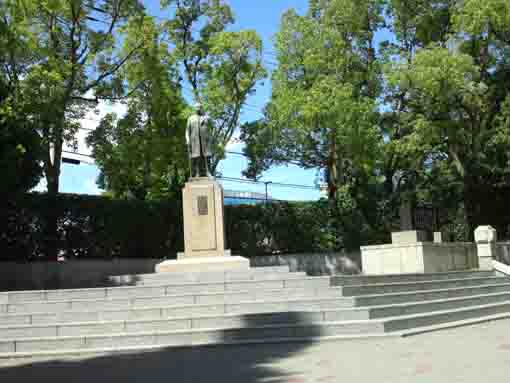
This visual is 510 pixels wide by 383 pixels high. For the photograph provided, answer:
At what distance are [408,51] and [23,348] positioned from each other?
20.8 m

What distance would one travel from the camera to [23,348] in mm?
9656

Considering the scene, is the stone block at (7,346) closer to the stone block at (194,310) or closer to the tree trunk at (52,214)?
the stone block at (194,310)

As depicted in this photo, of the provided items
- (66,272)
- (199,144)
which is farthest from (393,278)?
(66,272)

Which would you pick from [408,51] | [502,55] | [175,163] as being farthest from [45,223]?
[502,55]

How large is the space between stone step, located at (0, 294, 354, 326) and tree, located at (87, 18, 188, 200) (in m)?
10.1

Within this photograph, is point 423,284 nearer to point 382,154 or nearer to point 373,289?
point 373,289

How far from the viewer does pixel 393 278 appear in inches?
503

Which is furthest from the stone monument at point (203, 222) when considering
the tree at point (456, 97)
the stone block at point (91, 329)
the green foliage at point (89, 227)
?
the tree at point (456, 97)

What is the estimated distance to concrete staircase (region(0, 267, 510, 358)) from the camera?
9.71 meters

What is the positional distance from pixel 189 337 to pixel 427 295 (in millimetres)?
5485

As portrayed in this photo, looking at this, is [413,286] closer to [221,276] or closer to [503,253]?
[221,276]

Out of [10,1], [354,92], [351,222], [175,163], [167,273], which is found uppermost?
[10,1]

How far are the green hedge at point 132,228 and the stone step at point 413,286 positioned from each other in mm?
9377

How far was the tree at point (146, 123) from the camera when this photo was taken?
19923 millimetres
